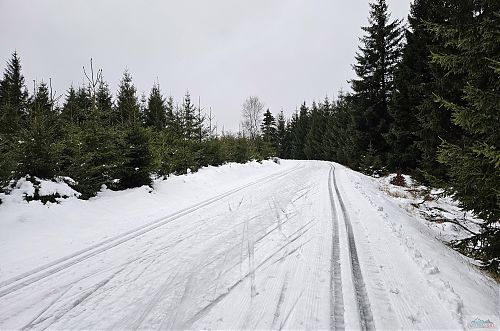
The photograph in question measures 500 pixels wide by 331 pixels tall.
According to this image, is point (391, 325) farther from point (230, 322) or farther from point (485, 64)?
point (485, 64)

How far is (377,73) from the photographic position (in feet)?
77.3

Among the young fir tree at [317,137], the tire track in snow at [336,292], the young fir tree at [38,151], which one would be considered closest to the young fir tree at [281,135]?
the young fir tree at [317,137]

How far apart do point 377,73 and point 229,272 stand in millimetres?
24658

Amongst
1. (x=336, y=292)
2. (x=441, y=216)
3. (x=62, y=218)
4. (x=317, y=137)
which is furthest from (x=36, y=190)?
(x=317, y=137)

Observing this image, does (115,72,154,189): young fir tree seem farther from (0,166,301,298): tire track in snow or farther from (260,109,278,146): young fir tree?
(260,109,278,146): young fir tree

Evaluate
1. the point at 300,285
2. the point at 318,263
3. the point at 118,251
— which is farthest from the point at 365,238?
the point at 118,251

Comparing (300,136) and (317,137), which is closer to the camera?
(317,137)

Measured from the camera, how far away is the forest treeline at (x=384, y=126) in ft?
16.1

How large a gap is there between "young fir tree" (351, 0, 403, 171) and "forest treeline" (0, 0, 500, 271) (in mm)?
84

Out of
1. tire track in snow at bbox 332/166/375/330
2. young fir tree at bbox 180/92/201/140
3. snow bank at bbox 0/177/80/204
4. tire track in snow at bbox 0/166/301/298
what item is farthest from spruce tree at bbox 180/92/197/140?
tire track in snow at bbox 332/166/375/330

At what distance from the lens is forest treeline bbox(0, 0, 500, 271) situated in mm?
4895

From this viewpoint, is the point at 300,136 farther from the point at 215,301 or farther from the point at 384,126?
the point at 215,301

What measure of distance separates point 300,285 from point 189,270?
1.63 m

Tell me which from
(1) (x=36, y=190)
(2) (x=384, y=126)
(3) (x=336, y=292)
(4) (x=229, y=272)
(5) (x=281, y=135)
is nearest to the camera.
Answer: (3) (x=336, y=292)
